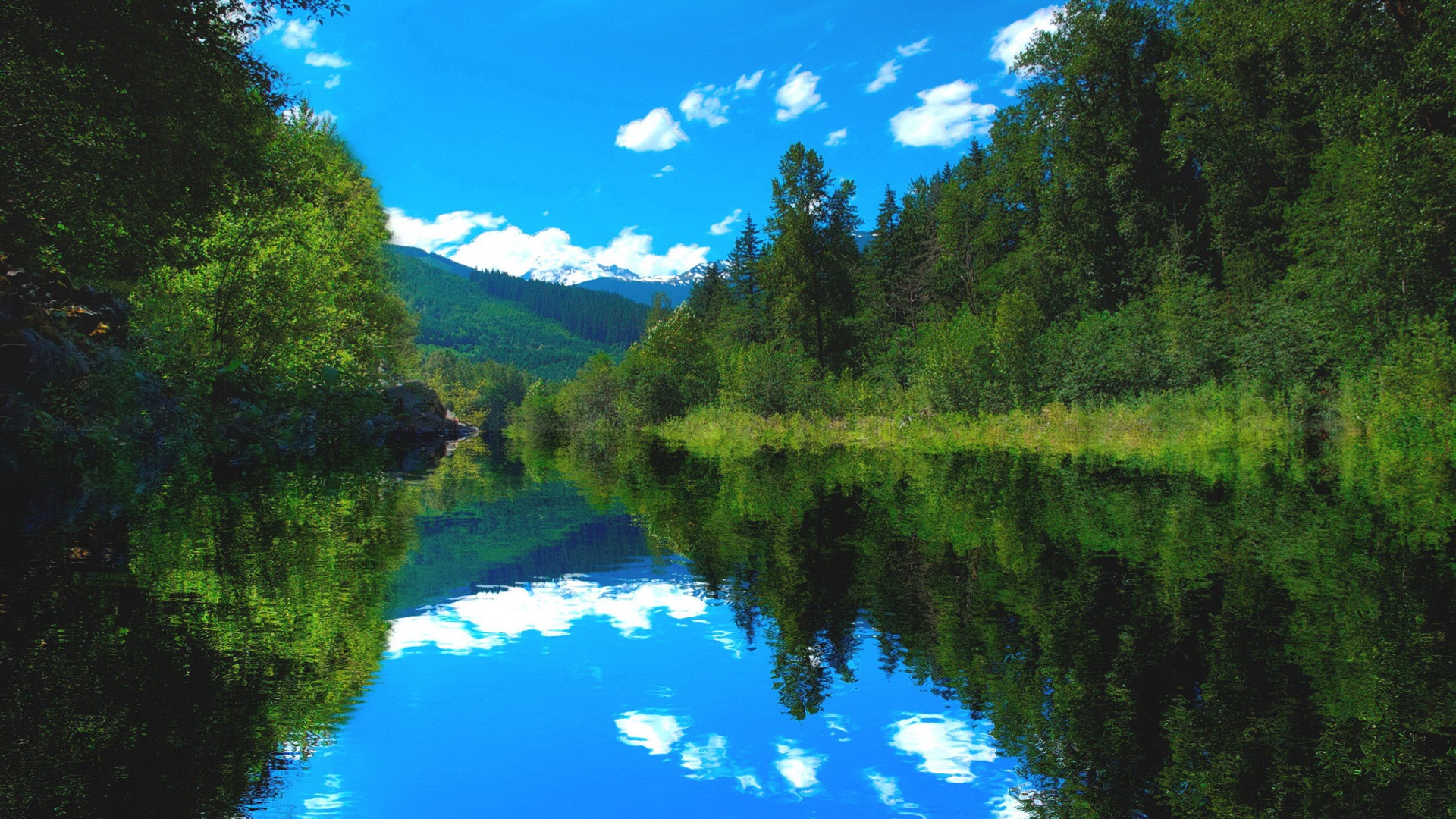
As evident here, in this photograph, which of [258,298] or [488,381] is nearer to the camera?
[258,298]

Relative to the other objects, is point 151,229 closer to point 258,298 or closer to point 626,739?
point 258,298

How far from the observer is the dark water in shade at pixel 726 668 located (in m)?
2.96

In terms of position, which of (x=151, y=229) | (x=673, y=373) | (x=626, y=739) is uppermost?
(x=151, y=229)

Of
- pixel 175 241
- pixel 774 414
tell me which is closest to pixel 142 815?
pixel 175 241

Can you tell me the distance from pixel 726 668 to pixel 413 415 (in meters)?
38.6

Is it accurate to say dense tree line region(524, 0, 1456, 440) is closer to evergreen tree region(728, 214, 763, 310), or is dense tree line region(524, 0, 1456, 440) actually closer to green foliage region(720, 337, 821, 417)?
green foliage region(720, 337, 821, 417)

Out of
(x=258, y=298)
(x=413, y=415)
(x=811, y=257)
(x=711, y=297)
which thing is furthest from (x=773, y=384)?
(x=711, y=297)

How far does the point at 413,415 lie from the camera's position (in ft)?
129

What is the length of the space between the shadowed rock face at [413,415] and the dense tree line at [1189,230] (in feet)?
55.5

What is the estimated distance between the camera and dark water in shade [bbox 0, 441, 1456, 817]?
9.70 ft

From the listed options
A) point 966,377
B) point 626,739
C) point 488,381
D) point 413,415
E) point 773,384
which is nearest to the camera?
point 626,739

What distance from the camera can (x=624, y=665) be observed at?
14.7 ft

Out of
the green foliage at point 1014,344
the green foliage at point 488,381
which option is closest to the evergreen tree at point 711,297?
the green foliage at point 488,381

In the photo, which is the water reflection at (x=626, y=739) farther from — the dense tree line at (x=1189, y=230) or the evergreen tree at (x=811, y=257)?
the evergreen tree at (x=811, y=257)
